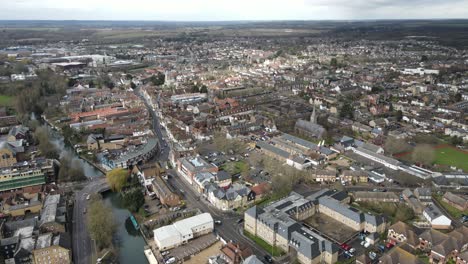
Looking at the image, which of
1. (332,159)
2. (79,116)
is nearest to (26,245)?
(332,159)

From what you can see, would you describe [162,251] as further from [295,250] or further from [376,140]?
[376,140]

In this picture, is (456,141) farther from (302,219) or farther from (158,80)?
(158,80)

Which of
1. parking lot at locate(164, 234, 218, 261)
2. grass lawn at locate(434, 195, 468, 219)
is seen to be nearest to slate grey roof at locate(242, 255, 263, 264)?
parking lot at locate(164, 234, 218, 261)

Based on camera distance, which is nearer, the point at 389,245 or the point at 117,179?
the point at 389,245

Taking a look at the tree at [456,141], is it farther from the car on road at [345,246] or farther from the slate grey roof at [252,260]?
the slate grey roof at [252,260]

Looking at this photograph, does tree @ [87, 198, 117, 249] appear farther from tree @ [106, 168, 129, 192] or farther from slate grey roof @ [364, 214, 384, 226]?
slate grey roof @ [364, 214, 384, 226]

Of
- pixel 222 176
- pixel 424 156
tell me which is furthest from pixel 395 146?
pixel 222 176
